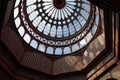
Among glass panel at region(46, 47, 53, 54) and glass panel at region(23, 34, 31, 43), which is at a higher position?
glass panel at region(23, 34, 31, 43)

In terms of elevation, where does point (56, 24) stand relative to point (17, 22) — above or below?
below

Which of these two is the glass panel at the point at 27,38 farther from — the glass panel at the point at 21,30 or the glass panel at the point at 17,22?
the glass panel at the point at 17,22

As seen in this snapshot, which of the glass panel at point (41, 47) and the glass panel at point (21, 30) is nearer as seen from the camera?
the glass panel at point (21, 30)

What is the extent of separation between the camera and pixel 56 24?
2097 cm

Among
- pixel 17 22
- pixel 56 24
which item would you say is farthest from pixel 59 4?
pixel 17 22

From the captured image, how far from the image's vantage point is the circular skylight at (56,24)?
17750 mm

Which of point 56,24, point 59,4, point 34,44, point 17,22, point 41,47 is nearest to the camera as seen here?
point 17,22

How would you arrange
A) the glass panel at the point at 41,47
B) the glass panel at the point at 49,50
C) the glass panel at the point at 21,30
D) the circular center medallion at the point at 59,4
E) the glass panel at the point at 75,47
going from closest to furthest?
1. the glass panel at the point at 21,30
2. the glass panel at the point at 75,47
3. the glass panel at the point at 41,47
4. the glass panel at the point at 49,50
5. the circular center medallion at the point at 59,4

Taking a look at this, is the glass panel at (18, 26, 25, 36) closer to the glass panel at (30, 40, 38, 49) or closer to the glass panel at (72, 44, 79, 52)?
the glass panel at (30, 40, 38, 49)

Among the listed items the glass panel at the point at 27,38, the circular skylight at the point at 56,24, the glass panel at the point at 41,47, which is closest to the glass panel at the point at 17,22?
the circular skylight at the point at 56,24

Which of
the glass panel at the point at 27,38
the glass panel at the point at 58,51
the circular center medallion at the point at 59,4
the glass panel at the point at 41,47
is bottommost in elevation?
the glass panel at the point at 58,51

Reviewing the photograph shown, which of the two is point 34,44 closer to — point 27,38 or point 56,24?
point 27,38

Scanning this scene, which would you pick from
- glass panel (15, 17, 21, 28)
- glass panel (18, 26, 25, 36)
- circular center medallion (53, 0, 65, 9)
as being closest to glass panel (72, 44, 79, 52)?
circular center medallion (53, 0, 65, 9)

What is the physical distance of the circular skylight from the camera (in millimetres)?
17750
